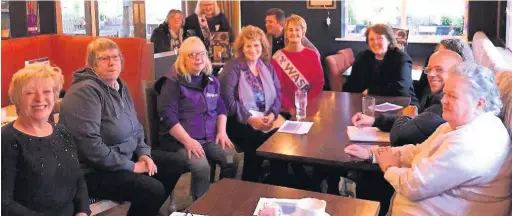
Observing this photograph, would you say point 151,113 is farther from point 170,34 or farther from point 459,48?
point 170,34

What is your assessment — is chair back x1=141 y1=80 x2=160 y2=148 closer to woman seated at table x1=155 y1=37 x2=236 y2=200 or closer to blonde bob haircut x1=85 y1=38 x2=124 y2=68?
woman seated at table x1=155 y1=37 x2=236 y2=200

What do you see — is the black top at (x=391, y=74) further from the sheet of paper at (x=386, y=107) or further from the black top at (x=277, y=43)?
the black top at (x=277, y=43)

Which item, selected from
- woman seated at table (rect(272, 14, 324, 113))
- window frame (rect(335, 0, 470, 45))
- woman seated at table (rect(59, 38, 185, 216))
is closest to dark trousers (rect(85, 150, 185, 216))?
woman seated at table (rect(59, 38, 185, 216))

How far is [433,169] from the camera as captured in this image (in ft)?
5.88

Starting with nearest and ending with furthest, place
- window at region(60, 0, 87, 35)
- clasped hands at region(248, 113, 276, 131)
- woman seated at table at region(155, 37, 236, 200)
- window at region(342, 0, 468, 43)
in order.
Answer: woman seated at table at region(155, 37, 236, 200), clasped hands at region(248, 113, 276, 131), window at region(60, 0, 87, 35), window at region(342, 0, 468, 43)

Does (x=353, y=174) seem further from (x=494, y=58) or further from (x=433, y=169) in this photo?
(x=433, y=169)

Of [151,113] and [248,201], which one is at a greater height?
[151,113]

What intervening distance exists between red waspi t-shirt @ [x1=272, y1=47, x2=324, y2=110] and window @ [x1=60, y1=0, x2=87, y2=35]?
76.5 inches

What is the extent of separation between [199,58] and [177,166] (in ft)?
2.03

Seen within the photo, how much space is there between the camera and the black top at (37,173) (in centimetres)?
197

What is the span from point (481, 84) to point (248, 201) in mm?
859

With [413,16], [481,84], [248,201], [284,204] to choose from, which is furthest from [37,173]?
[413,16]

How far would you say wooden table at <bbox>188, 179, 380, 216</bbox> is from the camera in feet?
5.84

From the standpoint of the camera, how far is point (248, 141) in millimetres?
3404
